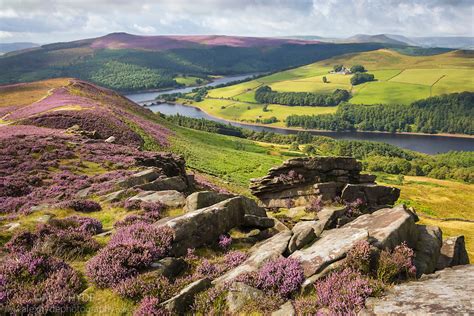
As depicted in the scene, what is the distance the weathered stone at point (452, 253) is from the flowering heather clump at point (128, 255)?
12677 millimetres

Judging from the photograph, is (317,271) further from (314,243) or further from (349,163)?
(349,163)

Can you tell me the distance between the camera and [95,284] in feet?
35.2

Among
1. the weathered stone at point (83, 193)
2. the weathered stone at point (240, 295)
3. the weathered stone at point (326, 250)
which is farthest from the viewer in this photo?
the weathered stone at point (83, 193)

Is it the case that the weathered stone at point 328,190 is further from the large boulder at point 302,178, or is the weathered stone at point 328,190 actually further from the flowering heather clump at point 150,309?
the flowering heather clump at point 150,309

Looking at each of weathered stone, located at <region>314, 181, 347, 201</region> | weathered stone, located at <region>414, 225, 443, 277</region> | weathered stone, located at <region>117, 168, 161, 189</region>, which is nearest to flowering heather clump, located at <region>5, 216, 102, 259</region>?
weathered stone, located at <region>117, 168, 161, 189</region>

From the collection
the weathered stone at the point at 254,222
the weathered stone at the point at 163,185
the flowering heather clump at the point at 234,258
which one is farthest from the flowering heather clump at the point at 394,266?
the weathered stone at the point at 163,185

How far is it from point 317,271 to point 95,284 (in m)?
7.32

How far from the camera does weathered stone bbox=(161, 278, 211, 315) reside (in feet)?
31.5

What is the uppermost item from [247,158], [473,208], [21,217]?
[21,217]

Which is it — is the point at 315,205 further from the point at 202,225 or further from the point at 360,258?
the point at 360,258

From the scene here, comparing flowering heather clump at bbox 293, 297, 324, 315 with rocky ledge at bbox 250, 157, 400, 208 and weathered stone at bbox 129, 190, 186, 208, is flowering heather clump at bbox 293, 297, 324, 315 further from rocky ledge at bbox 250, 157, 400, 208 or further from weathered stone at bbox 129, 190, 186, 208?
rocky ledge at bbox 250, 157, 400, 208

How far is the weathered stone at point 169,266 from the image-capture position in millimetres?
11281

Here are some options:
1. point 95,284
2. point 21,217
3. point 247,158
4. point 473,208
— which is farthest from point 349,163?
point 473,208

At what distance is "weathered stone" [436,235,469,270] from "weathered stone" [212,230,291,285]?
799 centimetres
